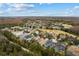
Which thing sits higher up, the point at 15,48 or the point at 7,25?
the point at 7,25

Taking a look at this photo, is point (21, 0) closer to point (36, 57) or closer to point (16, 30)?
point (16, 30)

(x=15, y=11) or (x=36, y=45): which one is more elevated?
(x=15, y=11)

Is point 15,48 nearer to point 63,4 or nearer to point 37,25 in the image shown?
point 37,25

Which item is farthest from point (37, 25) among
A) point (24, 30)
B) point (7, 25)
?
point (7, 25)

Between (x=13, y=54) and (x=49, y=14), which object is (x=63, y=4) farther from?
(x=13, y=54)

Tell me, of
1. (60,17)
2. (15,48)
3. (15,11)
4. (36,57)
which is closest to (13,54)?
(15,48)

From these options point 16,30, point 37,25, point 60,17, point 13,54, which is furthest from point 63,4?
point 13,54

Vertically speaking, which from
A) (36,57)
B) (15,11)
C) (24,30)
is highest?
(15,11)
